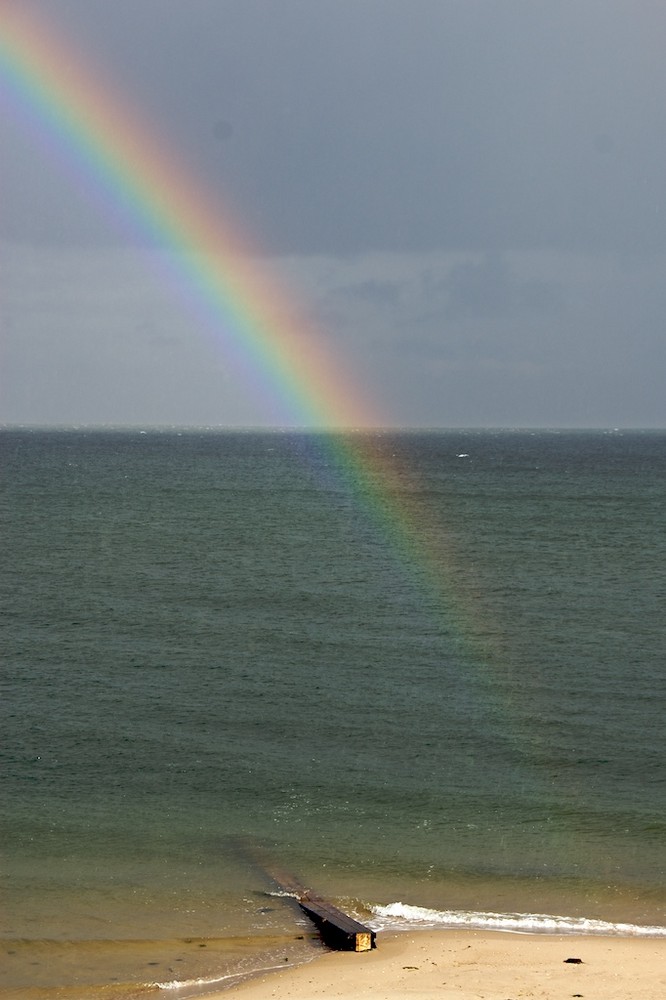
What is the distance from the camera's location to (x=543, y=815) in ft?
90.6

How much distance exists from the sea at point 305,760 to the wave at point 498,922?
0.06m

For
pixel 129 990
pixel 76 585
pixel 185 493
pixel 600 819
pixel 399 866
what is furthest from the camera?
pixel 185 493

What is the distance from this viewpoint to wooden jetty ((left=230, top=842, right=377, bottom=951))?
758 inches

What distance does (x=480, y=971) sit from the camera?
58.9ft

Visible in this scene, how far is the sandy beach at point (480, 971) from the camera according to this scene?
→ 55.6ft

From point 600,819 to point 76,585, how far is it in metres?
44.5

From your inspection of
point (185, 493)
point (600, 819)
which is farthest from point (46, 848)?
point (185, 493)

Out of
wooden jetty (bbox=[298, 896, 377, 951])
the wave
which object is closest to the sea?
the wave

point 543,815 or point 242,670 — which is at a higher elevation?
point 242,670

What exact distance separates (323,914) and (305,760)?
11.0 meters

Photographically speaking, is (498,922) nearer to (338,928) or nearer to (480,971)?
(480,971)

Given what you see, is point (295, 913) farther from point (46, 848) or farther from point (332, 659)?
point (332, 659)

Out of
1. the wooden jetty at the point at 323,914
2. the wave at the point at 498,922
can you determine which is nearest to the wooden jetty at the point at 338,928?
the wooden jetty at the point at 323,914

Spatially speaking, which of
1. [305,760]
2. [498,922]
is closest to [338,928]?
[498,922]
